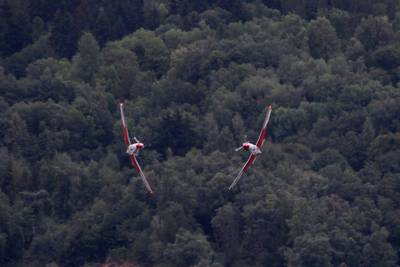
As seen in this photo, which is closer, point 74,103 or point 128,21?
point 74,103

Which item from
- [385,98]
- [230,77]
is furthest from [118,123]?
[385,98]

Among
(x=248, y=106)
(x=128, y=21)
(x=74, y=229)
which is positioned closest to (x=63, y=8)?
(x=128, y=21)

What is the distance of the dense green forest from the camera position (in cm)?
9225

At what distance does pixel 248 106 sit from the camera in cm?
10725

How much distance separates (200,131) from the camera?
341ft

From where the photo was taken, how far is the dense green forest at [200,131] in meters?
92.2

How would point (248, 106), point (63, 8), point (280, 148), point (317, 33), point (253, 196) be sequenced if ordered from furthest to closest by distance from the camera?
point (63, 8) < point (317, 33) < point (248, 106) < point (280, 148) < point (253, 196)

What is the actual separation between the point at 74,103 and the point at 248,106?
35.9 ft

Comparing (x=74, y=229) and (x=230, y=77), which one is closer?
(x=74, y=229)

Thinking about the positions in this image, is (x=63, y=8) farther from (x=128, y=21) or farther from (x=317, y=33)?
(x=317, y=33)

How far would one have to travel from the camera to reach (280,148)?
330ft

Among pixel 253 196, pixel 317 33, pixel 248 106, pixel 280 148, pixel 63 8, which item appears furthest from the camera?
pixel 63 8

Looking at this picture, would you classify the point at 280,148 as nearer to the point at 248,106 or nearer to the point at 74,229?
the point at 248,106

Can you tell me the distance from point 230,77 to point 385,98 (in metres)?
10.8
